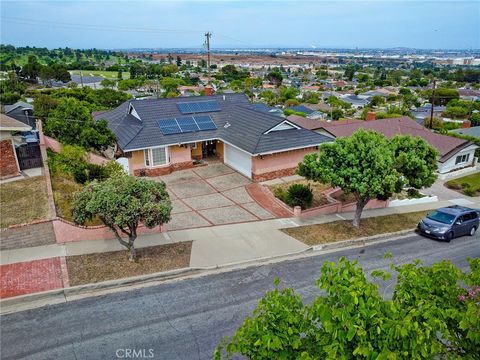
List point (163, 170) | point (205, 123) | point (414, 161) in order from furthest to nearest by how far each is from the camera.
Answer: point (205, 123) < point (163, 170) < point (414, 161)

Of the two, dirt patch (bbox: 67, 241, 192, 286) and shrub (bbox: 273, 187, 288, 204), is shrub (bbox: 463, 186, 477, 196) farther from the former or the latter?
dirt patch (bbox: 67, 241, 192, 286)

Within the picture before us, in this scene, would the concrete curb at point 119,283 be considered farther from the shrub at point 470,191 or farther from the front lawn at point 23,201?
the shrub at point 470,191

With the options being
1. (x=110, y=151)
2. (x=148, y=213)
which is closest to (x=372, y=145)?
(x=148, y=213)

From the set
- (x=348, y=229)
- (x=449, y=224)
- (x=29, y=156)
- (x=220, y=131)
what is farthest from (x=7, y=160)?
(x=449, y=224)

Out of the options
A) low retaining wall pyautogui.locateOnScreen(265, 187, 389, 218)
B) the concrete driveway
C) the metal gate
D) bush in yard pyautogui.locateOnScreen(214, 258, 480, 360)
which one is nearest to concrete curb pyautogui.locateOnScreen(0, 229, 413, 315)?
low retaining wall pyautogui.locateOnScreen(265, 187, 389, 218)

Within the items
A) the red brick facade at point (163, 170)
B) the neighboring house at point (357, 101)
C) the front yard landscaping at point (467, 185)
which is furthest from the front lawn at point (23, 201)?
the neighboring house at point (357, 101)

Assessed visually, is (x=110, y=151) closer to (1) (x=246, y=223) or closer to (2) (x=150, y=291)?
(1) (x=246, y=223)

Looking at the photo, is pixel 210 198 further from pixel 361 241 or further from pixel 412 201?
pixel 412 201
